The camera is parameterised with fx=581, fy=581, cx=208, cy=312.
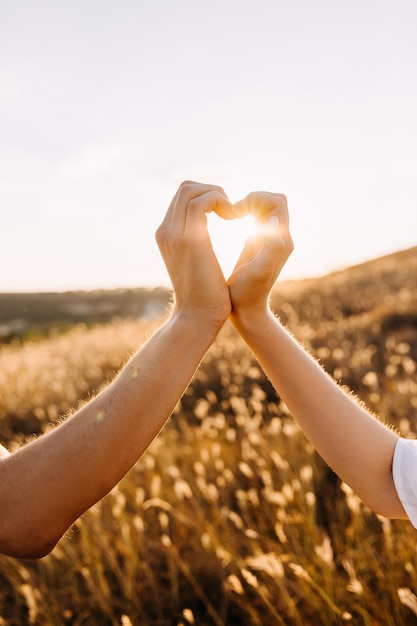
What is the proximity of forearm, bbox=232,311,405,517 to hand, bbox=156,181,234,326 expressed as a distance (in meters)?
0.21

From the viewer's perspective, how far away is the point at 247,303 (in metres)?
1.35

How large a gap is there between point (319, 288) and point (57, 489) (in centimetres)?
1331

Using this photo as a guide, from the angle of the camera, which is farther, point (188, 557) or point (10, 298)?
point (10, 298)

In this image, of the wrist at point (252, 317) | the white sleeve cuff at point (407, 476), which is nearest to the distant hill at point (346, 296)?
the wrist at point (252, 317)

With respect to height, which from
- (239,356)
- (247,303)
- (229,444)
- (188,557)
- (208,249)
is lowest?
(188,557)

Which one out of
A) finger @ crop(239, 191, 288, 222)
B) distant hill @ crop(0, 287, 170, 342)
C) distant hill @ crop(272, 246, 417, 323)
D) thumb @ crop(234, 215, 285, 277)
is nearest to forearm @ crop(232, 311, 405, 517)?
thumb @ crop(234, 215, 285, 277)

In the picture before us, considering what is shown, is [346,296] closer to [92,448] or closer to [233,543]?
[233,543]

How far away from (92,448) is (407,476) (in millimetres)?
701

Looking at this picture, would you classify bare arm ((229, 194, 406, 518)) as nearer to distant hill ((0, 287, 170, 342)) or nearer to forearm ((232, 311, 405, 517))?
forearm ((232, 311, 405, 517))

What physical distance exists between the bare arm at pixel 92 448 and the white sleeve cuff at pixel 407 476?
20.6 inches

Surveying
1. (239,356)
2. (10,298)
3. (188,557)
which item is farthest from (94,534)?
(10,298)

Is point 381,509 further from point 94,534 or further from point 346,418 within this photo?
point 94,534

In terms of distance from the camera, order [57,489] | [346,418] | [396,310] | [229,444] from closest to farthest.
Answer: [57,489] < [346,418] < [229,444] < [396,310]

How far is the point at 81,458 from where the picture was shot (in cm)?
94
